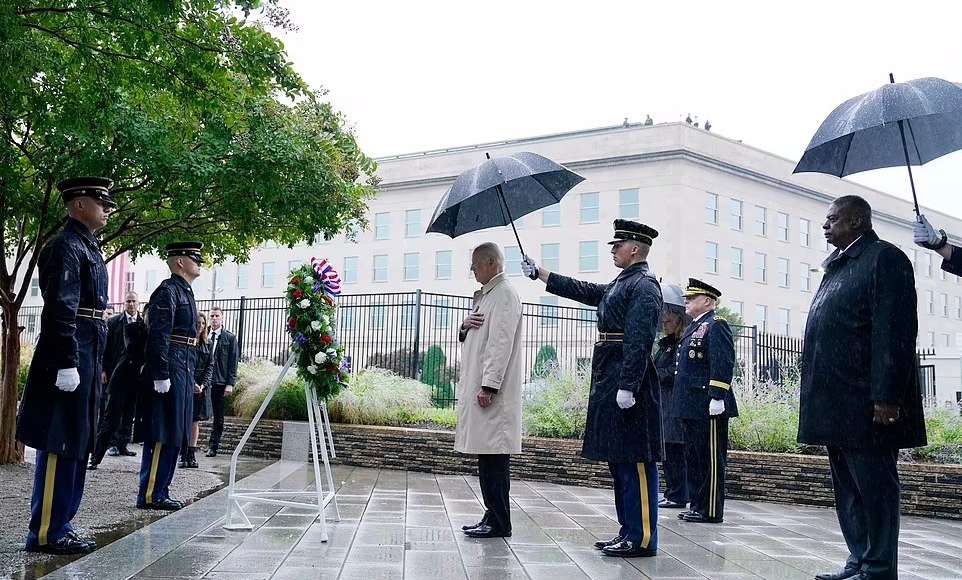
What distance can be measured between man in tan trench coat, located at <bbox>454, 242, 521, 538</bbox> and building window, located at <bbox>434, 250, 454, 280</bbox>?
169 ft

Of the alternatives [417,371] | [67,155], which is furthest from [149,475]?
[417,371]

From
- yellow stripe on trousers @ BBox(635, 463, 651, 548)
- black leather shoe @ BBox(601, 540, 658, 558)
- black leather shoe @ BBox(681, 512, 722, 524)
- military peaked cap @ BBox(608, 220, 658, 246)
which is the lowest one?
black leather shoe @ BBox(681, 512, 722, 524)

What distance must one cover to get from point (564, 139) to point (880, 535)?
52.3 m

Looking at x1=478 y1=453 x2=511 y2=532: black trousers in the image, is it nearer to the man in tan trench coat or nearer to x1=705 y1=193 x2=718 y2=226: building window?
the man in tan trench coat

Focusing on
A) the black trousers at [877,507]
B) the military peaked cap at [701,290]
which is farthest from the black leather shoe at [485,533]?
the military peaked cap at [701,290]

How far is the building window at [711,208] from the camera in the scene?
54.4 metres

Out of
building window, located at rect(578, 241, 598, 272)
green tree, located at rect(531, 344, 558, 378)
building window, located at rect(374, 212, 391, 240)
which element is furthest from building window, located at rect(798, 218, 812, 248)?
green tree, located at rect(531, 344, 558, 378)

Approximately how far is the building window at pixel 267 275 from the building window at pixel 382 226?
302 inches

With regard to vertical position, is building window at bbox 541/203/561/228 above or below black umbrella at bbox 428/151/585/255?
above

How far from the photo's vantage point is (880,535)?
17.5 ft

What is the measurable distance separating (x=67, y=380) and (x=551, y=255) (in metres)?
49.3

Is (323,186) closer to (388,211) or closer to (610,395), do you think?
(610,395)

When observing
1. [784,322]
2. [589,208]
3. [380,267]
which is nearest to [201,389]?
[589,208]

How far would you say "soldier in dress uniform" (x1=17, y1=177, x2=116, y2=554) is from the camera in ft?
19.0
